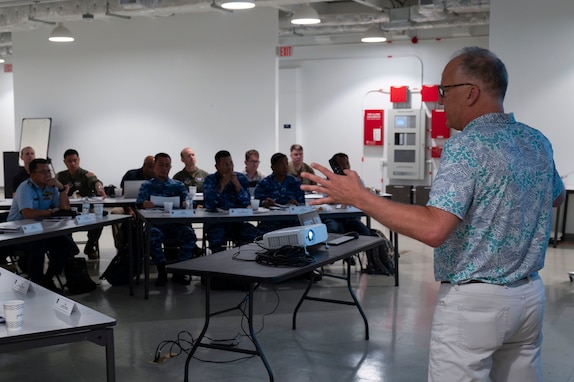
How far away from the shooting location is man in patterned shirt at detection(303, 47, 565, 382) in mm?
2053

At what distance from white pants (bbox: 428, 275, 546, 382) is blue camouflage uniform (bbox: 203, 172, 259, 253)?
526 cm

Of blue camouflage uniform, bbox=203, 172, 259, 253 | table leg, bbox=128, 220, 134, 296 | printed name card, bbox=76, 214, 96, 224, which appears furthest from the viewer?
blue camouflage uniform, bbox=203, 172, 259, 253

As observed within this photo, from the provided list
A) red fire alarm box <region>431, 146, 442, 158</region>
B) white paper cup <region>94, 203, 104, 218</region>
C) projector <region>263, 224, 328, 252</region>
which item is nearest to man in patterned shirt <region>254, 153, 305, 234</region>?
white paper cup <region>94, 203, 104, 218</region>

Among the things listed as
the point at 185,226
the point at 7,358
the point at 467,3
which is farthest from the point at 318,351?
the point at 467,3

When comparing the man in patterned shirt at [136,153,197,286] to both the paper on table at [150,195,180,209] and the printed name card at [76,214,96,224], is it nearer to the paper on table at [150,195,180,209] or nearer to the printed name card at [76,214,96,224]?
the paper on table at [150,195,180,209]

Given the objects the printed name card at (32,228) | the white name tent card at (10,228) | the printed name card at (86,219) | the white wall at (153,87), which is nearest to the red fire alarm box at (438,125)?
the white wall at (153,87)

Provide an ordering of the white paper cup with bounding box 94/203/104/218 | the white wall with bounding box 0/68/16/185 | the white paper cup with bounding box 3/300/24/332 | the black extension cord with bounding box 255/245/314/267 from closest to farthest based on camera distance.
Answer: the white paper cup with bounding box 3/300/24/332, the black extension cord with bounding box 255/245/314/267, the white paper cup with bounding box 94/203/104/218, the white wall with bounding box 0/68/16/185

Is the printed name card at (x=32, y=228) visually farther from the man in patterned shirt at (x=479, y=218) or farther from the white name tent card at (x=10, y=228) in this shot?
the man in patterned shirt at (x=479, y=218)

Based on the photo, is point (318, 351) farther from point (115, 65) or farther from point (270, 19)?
point (115, 65)

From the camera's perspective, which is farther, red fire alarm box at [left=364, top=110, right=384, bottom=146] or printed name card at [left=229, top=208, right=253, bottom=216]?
red fire alarm box at [left=364, top=110, right=384, bottom=146]

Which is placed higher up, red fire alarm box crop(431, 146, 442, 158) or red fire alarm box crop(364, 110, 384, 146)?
red fire alarm box crop(364, 110, 384, 146)

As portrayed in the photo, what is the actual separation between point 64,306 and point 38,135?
10382mm

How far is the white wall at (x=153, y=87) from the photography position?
37.9ft

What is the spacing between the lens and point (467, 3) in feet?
32.3
